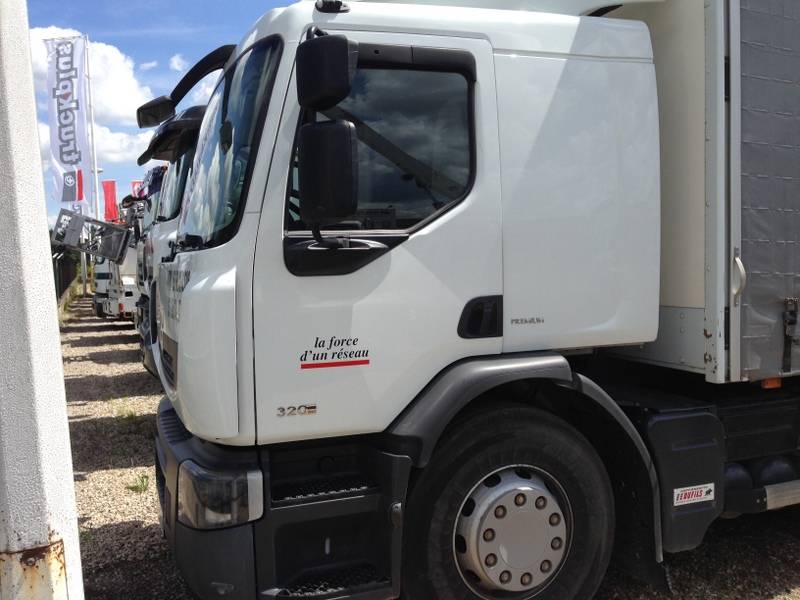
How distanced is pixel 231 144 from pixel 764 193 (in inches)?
96.1

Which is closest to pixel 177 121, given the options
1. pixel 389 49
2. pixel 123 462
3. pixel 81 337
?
pixel 123 462

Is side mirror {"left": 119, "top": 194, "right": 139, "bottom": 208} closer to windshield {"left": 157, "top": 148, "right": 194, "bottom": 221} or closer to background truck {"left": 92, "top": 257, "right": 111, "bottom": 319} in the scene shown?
background truck {"left": 92, "top": 257, "right": 111, "bottom": 319}

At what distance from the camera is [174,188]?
757 cm

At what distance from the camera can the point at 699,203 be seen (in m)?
3.14

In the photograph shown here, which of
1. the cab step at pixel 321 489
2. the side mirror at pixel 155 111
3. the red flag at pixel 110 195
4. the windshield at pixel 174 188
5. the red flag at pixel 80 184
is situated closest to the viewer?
the cab step at pixel 321 489

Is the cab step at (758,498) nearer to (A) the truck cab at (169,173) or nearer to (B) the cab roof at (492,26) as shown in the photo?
(B) the cab roof at (492,26)

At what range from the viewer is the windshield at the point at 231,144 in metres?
2.56

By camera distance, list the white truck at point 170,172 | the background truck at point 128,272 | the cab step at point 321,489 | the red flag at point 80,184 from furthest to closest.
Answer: the red flag at point 80,184
the background truck at point 128,272
the white truck at point 170,172
the cab step at point 321,489

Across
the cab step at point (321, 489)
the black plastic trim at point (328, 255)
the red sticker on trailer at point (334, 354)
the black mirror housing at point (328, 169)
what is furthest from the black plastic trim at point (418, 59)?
the cab step at point (321, 489)

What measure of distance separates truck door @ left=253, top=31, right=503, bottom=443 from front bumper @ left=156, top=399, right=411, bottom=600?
0.57 feet

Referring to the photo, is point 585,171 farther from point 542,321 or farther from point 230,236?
point 230,236

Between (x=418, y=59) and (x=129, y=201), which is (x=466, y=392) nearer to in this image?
(x=418, y=59)

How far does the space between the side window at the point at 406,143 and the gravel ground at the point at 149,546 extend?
2294mm

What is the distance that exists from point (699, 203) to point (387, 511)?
2.02 meters
